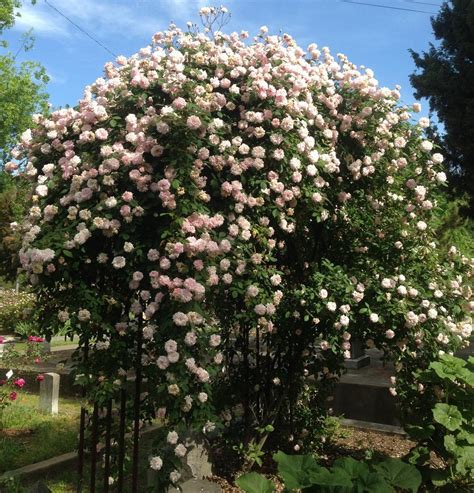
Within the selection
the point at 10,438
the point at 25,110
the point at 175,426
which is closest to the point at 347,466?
the point at 175,426

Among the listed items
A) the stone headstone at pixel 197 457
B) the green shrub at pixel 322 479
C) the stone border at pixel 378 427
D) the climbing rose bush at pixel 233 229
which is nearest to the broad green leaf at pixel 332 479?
the green shrub at pixel 322 479

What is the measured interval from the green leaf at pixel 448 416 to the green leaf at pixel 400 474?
0.71m

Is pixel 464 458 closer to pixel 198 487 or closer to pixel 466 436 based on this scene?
pixel 466 436

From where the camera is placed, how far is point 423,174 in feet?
14.7

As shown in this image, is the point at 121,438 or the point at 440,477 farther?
the point at 440,477

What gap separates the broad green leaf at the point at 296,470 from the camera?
2453 millimetres

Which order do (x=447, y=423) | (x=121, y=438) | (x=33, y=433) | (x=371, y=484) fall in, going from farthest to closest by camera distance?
(x=33, y=433) < (x=447, y=423) < (x=121, y=438) < (x=371, y=484)

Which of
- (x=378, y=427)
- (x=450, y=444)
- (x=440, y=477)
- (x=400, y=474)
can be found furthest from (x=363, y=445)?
(x=400, y=474)

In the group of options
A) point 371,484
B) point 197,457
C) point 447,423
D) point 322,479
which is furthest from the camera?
point 197,457

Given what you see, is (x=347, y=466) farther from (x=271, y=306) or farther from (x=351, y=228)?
(x=351, y=228)

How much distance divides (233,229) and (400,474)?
165 cm

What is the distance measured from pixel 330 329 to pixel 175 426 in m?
1.49

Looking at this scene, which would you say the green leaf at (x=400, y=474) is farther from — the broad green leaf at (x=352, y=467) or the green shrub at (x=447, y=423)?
the green shrub at (x=447, y=423)

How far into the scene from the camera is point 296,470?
2570 millimetres
